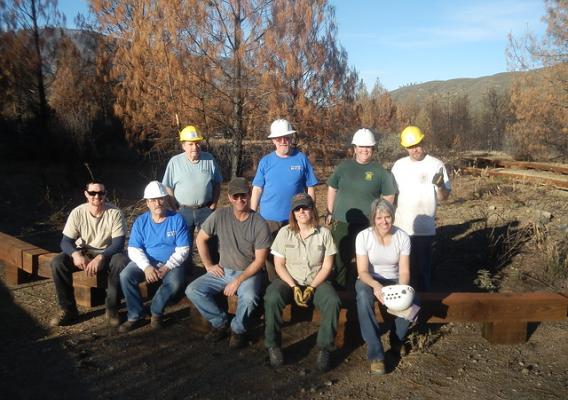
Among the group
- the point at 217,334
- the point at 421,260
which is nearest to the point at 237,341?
the point at 217,334

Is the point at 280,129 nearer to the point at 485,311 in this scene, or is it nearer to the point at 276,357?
the point at 276,357

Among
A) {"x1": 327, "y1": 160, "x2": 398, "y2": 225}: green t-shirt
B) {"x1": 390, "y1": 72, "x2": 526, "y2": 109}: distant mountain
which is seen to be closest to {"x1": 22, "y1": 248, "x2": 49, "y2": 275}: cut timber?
{"x1": 327, "y1": 160, "x2": 398, "y2": 225}: green t-shirt

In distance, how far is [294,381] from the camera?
3.63 meters

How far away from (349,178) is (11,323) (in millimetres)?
3204

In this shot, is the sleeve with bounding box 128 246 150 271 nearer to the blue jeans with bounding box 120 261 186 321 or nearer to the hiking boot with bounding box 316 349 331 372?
the blue jeans with bounding box 120 261 186 321

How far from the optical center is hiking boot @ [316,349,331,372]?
374 centimetres

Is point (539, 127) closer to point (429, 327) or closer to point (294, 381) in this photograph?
point (429, 327)

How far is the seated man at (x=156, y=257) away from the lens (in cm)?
437

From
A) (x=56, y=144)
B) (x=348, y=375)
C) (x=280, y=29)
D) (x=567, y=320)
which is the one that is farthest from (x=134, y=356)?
(x=56, y=144)

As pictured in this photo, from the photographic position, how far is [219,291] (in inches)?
168

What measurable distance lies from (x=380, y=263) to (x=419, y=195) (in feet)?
2.96

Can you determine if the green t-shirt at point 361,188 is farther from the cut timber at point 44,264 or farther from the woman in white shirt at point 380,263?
the cut timber at point 44,264

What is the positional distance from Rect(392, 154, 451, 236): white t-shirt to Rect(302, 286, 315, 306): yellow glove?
47.8 inches

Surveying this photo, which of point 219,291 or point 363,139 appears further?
point 363,139
